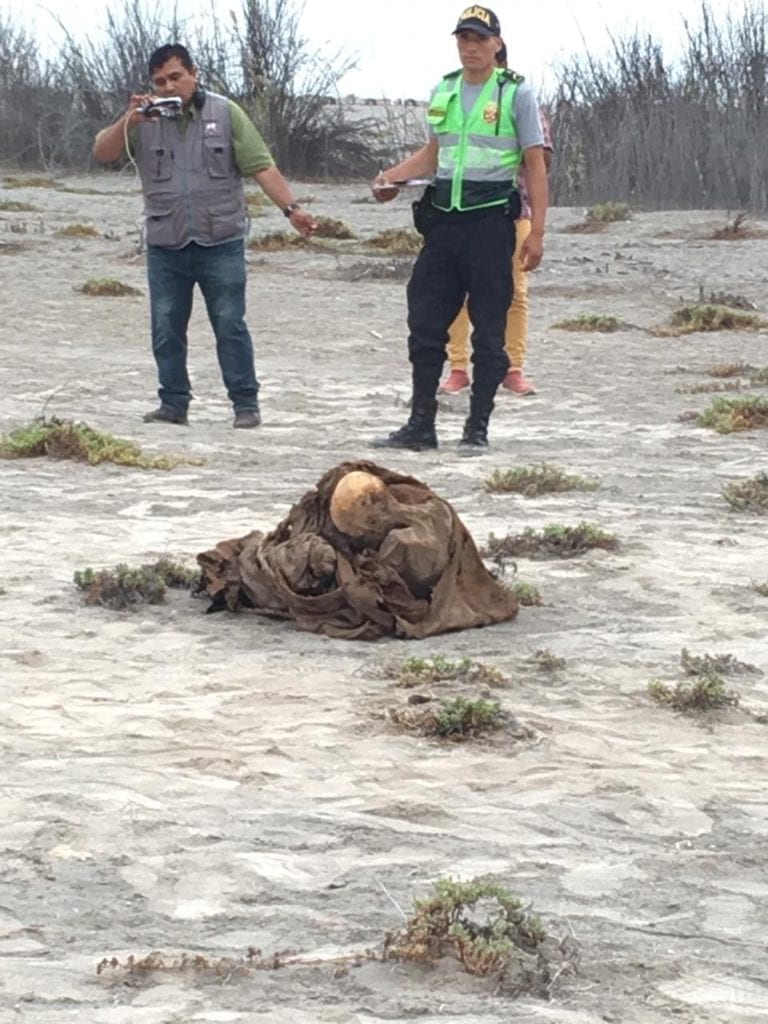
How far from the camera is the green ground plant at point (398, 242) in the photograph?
758 inches

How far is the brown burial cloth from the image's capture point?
220 inches

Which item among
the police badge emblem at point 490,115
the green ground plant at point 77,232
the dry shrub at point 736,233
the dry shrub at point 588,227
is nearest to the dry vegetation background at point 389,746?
the police badge emblem at point 490,115

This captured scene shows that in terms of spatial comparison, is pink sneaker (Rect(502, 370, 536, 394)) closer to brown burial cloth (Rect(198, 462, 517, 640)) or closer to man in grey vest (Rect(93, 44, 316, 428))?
man in grey vest (Rect(93, 44, 316, 428))

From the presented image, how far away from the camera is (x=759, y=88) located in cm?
2288

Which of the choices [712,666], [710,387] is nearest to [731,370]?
[710,387]

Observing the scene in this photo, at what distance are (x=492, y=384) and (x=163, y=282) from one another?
1669 millimetres

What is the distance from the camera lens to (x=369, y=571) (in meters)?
5.63

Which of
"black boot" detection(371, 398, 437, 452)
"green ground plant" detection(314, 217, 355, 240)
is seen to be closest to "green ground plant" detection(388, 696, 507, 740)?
"black boot" detection(371, 398, 437, 452)

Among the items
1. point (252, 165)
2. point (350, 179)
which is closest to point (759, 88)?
point (350, 179)

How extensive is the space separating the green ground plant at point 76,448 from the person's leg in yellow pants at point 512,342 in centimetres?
→ 233

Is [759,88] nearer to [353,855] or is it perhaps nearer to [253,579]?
[253,579]

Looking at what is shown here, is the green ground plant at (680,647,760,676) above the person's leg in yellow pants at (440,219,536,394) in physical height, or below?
below

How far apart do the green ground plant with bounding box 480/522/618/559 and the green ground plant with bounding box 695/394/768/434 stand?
3085 millimetres

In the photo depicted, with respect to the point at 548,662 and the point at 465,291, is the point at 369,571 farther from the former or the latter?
the point at 465,291
